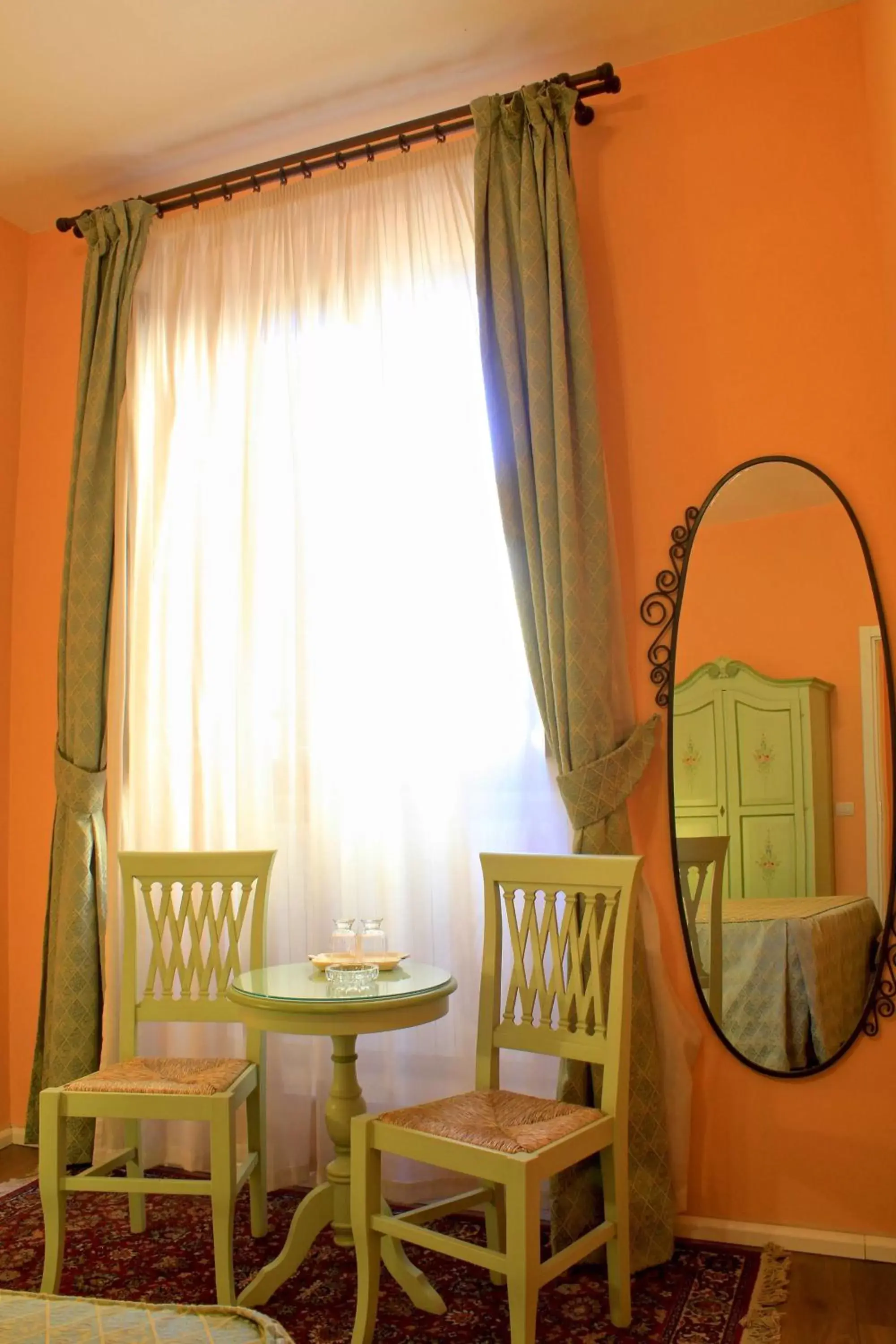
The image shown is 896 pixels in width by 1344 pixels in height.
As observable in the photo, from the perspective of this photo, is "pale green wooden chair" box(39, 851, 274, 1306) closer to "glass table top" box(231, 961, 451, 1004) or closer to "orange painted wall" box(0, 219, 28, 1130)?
"glass table top" box(231, 961, 451, 1004)

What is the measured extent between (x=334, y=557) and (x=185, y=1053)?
62.4 inches

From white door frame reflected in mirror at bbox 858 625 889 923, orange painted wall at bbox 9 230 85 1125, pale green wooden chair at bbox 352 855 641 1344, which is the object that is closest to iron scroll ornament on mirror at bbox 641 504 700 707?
white door frame reflected in mirror at bbox 858 625 889 923

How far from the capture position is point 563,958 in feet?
8.45

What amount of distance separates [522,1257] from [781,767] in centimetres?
133

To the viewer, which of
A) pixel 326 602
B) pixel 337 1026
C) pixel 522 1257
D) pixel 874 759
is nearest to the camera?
pixel 522 1257

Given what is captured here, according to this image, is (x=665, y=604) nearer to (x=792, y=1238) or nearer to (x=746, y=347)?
(x=746, y=347)

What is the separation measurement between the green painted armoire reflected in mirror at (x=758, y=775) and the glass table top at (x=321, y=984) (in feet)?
2.56

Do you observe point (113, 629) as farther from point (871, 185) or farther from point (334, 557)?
point (871, 185)

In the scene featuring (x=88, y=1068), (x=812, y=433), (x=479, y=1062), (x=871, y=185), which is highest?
(x=871, y=185)

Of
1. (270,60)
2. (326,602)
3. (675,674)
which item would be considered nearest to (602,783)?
(675,674)

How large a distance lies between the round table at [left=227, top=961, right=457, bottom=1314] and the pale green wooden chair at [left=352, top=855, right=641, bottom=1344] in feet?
0.52

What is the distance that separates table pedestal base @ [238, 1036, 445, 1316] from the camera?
2.38m

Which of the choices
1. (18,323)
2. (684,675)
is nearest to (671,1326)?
(684,675)

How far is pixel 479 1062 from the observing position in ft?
8.37
